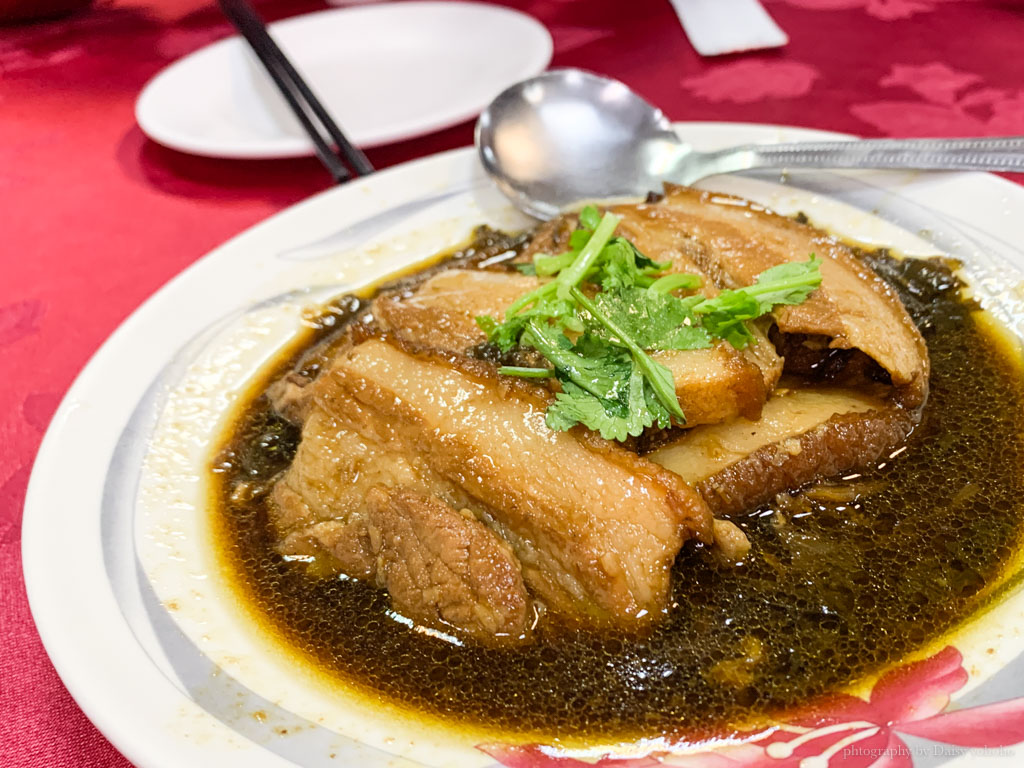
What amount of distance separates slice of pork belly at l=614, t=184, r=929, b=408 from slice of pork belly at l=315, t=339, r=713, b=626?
62 centimetres

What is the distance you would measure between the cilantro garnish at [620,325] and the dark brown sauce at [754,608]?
0.41m

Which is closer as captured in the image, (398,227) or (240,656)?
(240,656)

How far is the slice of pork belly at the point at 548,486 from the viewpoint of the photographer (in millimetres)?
1625

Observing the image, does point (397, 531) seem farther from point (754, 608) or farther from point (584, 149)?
point (584, 149)

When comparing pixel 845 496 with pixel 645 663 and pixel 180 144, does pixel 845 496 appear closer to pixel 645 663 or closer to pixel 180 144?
pixel 645 663

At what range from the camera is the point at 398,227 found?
288 cm

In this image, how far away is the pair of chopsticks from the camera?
3070mm

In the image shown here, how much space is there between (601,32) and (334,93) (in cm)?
158

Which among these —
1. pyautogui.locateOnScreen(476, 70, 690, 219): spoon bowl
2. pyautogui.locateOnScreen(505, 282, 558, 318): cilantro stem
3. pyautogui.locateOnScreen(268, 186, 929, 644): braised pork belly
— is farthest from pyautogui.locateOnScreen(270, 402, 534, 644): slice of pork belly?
pyautogui.locateOnScreen(476, 70, 690, 219): spoon bowl

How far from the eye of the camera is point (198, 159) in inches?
142

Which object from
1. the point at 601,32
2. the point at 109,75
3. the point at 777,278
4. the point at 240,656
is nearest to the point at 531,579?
the point at 240,656

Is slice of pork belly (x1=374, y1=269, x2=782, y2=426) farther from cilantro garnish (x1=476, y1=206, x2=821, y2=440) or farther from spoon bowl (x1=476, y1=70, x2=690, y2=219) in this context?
spoon bowl (x1=476, y1=70, x2=690, y2=219)

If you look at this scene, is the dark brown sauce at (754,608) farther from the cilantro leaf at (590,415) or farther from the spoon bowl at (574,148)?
the spoon bowl at (574,148)

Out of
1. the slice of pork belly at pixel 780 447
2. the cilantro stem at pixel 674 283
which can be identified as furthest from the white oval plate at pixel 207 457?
the cilantro stem at pixel 674 283
